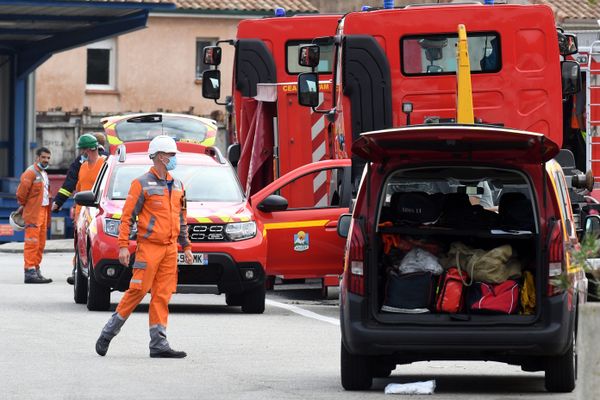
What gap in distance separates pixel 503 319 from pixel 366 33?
8107 mm

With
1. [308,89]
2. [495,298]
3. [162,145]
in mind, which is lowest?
[495,298]

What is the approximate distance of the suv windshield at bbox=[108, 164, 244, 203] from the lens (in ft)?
63.3

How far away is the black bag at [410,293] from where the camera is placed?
12.0 metres

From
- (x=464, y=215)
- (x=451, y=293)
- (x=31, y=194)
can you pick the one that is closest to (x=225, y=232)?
(x=31, y=194)

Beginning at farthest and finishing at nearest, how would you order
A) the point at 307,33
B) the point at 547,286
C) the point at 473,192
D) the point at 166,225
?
the point at 307,33
the point at 473,192
the point at 166,225
the point at 547,286

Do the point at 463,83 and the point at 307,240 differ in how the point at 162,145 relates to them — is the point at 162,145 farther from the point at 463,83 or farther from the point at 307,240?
the point at 463,83

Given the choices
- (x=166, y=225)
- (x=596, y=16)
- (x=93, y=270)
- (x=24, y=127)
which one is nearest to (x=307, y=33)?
(x=93, y=270)

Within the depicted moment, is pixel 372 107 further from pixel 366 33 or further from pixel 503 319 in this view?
pixel 503 319

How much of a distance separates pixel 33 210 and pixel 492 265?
1223 cm

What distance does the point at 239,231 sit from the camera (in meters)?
18.7

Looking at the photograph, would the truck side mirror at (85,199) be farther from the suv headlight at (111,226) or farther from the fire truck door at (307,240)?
the fire truck door at (307,240)

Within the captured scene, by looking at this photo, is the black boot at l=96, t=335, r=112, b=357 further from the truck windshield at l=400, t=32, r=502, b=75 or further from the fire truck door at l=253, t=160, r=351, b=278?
the truck windshield at l=400, t=32, r=502, b=75

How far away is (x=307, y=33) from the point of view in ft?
80.3

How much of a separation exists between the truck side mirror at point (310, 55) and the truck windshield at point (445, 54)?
2.42 m
